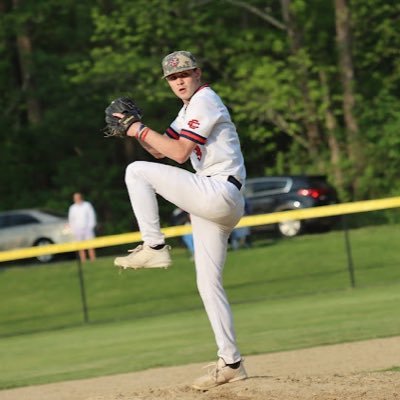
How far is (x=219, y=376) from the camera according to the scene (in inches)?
316

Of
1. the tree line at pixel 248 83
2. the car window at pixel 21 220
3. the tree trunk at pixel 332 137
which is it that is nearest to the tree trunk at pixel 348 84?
the tree line at pixel 248 83

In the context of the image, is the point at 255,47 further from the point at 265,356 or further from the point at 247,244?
the point at 265,356

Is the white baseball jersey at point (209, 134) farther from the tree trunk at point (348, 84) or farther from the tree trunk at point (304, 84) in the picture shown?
the tree trunk at point (304, 84)

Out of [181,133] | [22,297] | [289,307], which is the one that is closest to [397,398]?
[181,133]

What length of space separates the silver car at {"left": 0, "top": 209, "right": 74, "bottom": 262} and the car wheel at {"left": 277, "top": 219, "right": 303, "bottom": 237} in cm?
707

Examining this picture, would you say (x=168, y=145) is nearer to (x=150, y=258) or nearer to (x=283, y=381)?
(x=150, y=258)

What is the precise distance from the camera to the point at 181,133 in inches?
302

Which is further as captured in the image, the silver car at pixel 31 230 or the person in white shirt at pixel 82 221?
the silver car at pixel 31 230

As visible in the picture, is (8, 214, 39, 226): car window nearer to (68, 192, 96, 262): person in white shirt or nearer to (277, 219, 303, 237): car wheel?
(68, 192, 96, 262): person in white shirt

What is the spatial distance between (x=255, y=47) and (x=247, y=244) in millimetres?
13334

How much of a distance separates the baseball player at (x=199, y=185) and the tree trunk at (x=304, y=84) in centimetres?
2794

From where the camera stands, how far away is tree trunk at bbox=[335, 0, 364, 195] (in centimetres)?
3497

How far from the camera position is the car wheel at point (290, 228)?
25.8 metres

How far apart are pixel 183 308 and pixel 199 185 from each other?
12.9 metres
